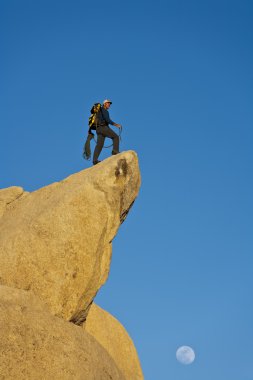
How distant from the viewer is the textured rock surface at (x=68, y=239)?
614 inches

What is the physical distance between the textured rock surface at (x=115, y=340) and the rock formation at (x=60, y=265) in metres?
9.30

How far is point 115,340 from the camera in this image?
28125 millimetres

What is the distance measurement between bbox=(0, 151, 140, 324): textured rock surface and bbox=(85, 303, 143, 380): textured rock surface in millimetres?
9331

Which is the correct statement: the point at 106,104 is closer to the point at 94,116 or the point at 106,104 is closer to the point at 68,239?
the point at 94,116

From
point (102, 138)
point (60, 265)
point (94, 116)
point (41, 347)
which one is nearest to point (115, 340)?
point (102, 138)

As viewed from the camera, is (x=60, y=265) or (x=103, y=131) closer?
(x=60, y=265)

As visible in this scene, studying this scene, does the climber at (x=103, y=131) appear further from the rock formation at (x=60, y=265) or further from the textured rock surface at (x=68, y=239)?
the textured rock surface at (x=68, y=239)

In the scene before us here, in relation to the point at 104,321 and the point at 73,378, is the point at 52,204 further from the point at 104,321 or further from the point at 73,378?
the point at 104,321

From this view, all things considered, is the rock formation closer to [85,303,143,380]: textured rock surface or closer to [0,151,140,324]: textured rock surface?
[0,151,140,324]: textured rock surface

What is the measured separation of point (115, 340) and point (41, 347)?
15.8 meters

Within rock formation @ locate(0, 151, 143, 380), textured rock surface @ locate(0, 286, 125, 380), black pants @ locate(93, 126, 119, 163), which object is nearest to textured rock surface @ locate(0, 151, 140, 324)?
rock formation @ locate(0, 151, 143, 380)

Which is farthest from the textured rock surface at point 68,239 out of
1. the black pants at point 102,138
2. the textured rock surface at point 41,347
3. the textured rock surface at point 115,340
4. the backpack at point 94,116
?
the textured rock surface at point 115,340

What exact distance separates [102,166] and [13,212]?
3812 mm

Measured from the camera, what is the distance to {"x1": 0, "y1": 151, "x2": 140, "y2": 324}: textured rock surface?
15.6m
